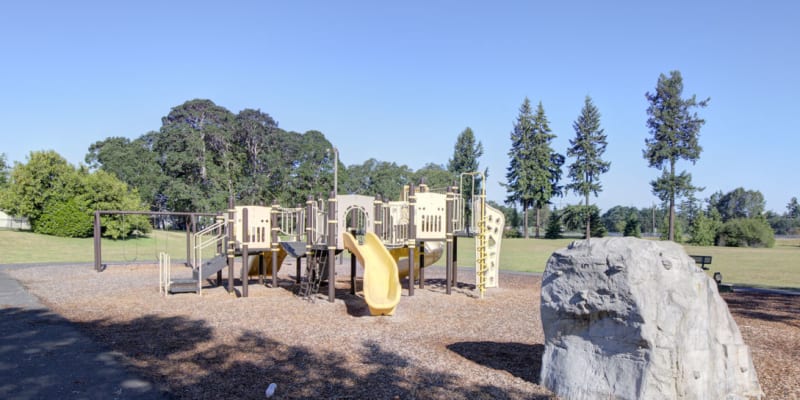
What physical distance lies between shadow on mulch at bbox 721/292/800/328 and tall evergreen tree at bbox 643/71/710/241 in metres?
42.9

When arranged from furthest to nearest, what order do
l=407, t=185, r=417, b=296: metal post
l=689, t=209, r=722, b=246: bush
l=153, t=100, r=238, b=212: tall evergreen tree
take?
l=689, t=209, r=722, b=246: bush → l=153, t=100, r=238, b=212: tall evergreen tree → l=407, t=185, r=417, b=296: metal post

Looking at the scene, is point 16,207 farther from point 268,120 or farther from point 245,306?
point 245,306

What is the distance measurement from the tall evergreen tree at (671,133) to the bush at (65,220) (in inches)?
2059

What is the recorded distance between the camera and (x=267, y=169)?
51.3 meters

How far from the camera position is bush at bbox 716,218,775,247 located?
51500mm

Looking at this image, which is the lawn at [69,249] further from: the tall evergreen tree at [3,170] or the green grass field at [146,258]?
the tall evergreen tree at [3,170]

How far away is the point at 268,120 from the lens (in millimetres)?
53688

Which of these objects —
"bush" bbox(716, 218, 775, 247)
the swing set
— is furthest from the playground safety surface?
"bush" bbox(716, 218, 775, 247)

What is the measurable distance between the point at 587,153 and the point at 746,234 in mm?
17640

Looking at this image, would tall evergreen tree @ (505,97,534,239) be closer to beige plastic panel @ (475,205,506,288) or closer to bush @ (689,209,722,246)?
bush @ (689,209,722,246)

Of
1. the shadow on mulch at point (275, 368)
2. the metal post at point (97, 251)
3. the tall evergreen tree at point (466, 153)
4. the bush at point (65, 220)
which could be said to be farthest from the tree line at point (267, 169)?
the shadow on mulch at point (275, 368)

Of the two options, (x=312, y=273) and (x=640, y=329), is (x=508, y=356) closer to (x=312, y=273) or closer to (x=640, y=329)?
(x=640, y=329)

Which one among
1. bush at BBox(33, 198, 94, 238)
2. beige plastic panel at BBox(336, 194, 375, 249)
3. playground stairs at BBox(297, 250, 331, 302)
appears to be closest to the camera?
beige plastic panel at BBox(336, 194, 375, 249)

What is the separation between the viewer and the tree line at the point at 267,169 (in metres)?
37.1
